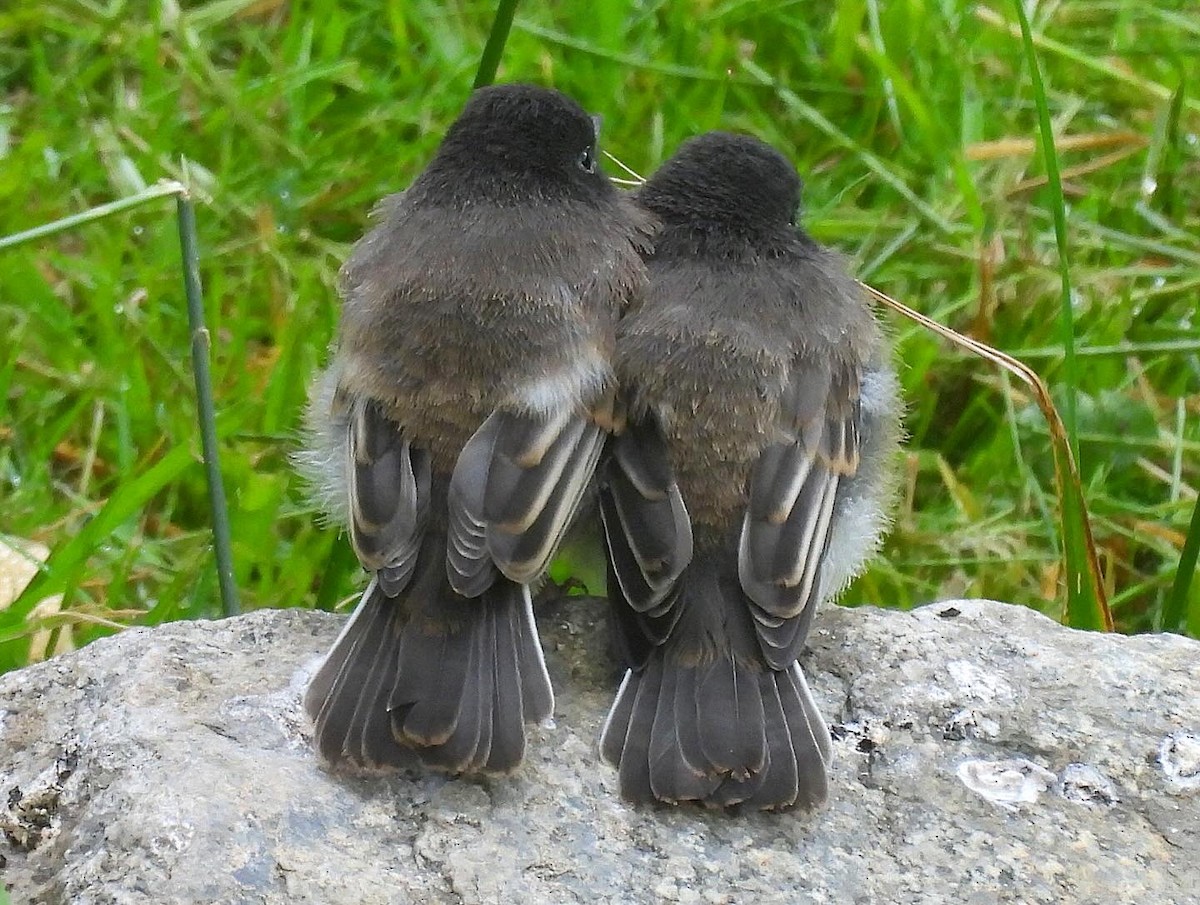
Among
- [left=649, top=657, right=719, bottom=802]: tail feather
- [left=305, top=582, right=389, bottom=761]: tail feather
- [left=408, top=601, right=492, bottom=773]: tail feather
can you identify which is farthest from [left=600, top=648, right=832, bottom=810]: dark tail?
[left=305, top=582, right=389, bottom=761]: tail feather

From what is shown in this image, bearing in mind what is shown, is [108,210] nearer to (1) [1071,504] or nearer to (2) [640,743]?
(2) [640,743]

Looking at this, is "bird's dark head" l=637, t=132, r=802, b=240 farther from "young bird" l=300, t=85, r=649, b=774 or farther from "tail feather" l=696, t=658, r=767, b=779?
"tail feather" l=696, t=658, r=767, b=779

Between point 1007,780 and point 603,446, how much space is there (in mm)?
973

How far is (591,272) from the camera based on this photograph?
3.24m

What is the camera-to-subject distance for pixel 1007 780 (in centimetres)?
275

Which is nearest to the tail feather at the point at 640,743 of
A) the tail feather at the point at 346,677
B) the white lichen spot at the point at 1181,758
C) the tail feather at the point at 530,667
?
the tail feather at the point at 530,667

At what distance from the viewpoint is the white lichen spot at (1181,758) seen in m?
2.77

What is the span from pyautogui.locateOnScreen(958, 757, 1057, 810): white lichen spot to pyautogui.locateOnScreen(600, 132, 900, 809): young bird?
267 mm

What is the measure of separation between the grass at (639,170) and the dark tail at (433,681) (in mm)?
721

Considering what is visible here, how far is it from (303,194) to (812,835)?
3.62 m

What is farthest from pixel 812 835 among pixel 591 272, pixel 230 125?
pixel 230 125

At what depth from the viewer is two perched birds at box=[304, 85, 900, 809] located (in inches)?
107

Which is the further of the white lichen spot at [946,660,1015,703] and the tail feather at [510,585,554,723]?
the white lichen spot at [946,660,1015,703]

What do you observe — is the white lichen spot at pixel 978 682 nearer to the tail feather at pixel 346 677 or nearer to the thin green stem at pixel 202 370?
the tail feather at pixel 346 677
